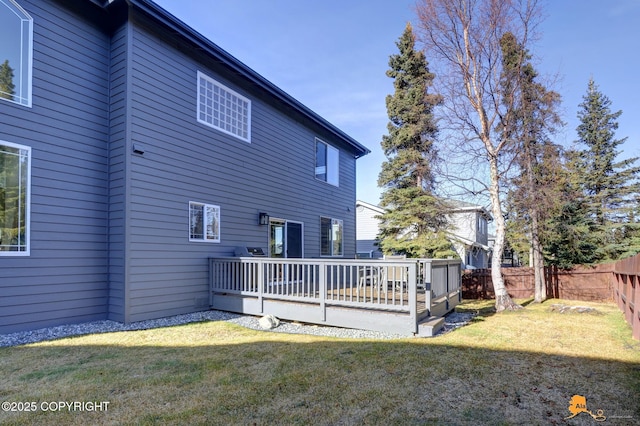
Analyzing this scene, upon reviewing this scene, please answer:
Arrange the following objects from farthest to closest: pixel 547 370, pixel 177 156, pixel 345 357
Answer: pixel 177 156 → pixel 345 357 → pixel 547 370

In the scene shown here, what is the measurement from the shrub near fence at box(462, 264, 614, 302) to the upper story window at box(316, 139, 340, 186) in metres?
5.85

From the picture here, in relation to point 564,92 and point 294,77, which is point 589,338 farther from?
point 294,77

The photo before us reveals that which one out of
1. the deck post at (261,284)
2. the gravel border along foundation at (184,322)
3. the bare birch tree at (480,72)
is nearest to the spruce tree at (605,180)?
the bare birch tree at (480,72)

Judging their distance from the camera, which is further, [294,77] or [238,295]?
[294,77]

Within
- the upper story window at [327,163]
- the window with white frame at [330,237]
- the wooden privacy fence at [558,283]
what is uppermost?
the upper story window at [327,163]

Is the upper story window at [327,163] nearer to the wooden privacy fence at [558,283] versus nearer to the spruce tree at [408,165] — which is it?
the spruce tree at [408,165]

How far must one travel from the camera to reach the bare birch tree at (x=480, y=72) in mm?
8766

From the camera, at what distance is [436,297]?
6.73 m

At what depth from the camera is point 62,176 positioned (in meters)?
6.02

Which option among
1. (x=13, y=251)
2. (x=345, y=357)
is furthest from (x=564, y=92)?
(x=13, y=251)

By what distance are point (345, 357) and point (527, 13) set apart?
921cm

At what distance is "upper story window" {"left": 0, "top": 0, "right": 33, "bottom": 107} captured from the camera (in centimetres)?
560

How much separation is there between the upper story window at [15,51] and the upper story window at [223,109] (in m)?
3.00

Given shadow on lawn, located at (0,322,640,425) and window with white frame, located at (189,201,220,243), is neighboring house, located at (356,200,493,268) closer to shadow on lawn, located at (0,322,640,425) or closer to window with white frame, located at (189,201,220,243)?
window with white frame, located at (189,201,220,243)
